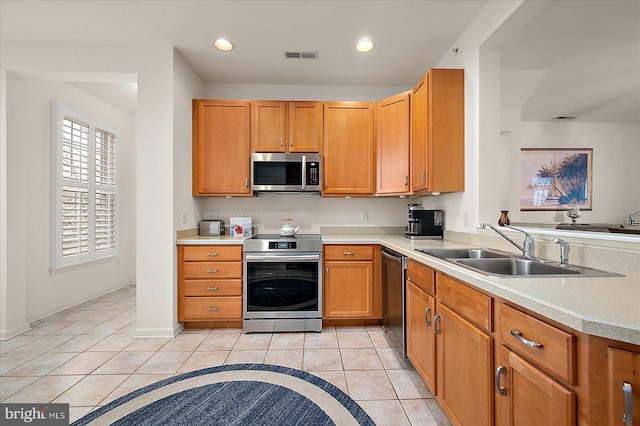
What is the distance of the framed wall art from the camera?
332cm

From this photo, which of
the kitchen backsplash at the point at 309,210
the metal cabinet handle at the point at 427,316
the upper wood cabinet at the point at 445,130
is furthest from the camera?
the kitchen backsplash at the point at 309,210

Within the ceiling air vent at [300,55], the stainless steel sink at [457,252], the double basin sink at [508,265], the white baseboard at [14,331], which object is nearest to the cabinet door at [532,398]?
the double basin sink at [508,265]

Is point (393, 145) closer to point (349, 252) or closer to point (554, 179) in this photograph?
point (349, 252)

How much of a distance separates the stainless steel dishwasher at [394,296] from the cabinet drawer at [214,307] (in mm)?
1414

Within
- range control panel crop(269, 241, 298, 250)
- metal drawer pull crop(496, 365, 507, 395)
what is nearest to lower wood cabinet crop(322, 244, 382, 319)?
range control panel crop(269, 241, 298, 250)

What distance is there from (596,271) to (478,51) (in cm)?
180

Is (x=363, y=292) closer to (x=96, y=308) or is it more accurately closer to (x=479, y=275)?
(x=479, y=275)

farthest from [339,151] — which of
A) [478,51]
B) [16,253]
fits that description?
[16,253]

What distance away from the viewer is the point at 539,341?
0.88m

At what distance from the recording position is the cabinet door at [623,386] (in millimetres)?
649

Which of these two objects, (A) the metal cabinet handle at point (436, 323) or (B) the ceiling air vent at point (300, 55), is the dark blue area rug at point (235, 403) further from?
(B) the ceiling air vent at point (300, 55)

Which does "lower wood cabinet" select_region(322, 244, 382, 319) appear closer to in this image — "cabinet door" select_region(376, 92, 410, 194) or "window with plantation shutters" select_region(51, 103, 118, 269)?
"cabinet door" select_region(376, 92, 410, 194)

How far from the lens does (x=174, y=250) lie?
271 cm

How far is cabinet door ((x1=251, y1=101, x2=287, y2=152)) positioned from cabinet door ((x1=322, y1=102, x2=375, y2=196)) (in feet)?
1.60
